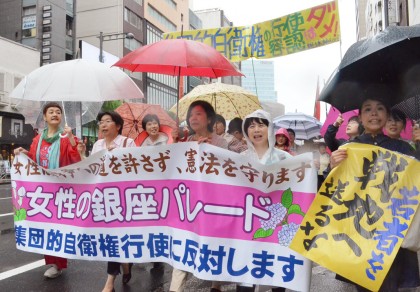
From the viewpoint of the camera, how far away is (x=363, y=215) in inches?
105

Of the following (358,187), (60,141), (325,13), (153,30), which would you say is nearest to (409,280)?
(358,187)

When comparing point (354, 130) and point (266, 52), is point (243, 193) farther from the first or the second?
point (266, 52)

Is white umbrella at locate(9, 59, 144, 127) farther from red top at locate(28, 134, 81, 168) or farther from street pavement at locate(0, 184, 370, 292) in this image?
street pavement at locate(0, 184, 370, 292)

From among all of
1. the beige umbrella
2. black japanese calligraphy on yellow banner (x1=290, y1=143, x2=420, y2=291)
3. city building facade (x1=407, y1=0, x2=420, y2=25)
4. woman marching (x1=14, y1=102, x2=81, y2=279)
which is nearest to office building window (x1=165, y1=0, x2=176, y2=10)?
city building facade (x1=407, y1=0, x2=420, y2=25)

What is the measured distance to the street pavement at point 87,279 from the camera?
4396mm

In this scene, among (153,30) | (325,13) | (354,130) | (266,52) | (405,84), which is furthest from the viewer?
(153,30)

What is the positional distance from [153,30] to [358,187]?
152 feet

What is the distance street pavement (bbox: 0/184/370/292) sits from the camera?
4.40 metres

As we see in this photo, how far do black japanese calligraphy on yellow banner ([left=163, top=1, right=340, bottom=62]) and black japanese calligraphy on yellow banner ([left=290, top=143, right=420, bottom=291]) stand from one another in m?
4.84

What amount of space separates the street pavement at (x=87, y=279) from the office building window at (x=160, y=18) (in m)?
43.4

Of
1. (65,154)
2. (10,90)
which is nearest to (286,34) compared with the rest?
(65,154)

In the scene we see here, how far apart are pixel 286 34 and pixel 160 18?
43.5m

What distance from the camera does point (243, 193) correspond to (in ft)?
10.9

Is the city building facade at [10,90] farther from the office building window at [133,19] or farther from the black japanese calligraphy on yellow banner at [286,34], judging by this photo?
the black japanese calligraphy on yellow banner at [286,34]
